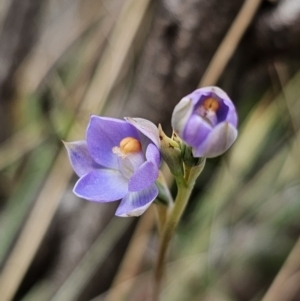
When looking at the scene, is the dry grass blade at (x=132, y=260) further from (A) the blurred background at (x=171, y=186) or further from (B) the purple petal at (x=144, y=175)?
(B) the purple petal at (x=144, y=175)

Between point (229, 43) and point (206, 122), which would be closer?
point (206, 122)

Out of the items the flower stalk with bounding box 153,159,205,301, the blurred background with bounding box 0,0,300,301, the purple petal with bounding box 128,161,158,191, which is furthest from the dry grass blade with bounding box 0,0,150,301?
the purple petal with bounding box 128,161,158,191

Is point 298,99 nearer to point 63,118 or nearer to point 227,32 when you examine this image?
point 227,32

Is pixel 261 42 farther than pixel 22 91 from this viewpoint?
No

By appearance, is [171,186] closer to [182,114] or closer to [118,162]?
[118,162]

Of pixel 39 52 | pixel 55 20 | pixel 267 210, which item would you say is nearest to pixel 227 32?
pixel 267 210

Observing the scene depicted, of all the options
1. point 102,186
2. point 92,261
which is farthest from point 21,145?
point 102,186

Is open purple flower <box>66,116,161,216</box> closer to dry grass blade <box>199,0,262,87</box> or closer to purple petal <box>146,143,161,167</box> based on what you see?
purple petal <box>146,143,161,167</box>
